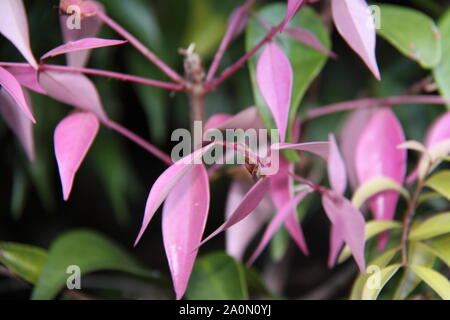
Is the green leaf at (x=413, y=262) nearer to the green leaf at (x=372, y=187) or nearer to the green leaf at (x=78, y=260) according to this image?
the green leaf at (x=372, y=187)

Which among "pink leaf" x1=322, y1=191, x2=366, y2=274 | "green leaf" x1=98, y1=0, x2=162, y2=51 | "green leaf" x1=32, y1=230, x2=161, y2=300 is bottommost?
"green leaf" x1=32, y1=230, x2=161, y2=300

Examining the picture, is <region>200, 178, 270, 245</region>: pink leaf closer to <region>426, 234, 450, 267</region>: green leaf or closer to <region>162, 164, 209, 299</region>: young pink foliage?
<region>162, 164, 209, 299</region>: young pink foliage

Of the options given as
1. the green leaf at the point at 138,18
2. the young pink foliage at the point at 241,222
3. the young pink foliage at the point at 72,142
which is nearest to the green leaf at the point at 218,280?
the young pink foliage at the point at 241,222

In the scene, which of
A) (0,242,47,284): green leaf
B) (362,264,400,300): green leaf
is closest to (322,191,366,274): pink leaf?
(362,264,400,300): green leaf

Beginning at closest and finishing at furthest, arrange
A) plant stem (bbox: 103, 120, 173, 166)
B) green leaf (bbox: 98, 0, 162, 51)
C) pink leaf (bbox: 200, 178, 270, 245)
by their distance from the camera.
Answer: pink leaf (bbox: 200, 178, 270, 245) < plant stem (bbox: 103, 120, 173, 166) < green leaf (bbox: 98, 0, 162, 51)

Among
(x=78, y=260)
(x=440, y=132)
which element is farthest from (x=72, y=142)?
(x=440, y=132)

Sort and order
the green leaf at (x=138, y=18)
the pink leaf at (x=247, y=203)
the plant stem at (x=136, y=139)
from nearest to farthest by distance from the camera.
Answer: the pink leaf at (x=247, y=203) < the plant stem at (x=136, y=139) < the green leaf at (x=138, y=18)

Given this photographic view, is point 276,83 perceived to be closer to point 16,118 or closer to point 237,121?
point 237,121
